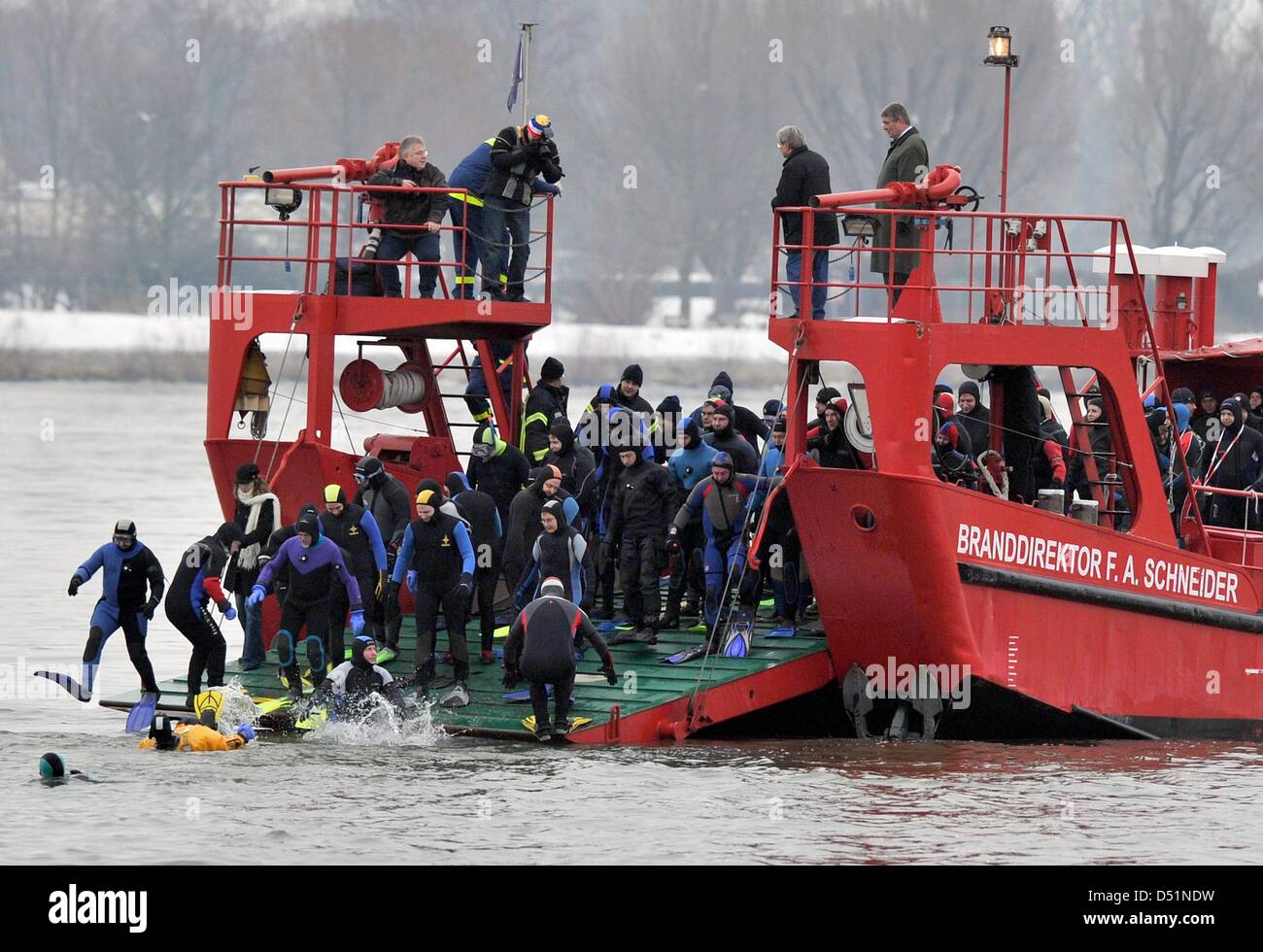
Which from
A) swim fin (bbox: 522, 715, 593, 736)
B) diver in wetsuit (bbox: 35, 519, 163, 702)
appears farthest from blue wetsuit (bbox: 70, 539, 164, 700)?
swim fin (bbox: 522, 715, 593, 736)

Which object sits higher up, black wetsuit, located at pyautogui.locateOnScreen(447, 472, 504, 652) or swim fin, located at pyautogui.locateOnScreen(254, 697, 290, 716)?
black wetsuit, located at pyautogui.locateOnScreen(447, 472, 504, 652)

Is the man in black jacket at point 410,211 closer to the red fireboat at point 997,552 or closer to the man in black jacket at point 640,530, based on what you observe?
the man in black jacket at point 640,530

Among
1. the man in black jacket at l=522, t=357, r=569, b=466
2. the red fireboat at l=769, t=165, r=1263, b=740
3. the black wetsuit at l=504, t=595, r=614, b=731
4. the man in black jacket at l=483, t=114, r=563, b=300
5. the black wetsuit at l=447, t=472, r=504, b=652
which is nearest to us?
the black wetsuit at l=504, t=595, r=614, b=731

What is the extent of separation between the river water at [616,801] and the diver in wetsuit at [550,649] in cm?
28

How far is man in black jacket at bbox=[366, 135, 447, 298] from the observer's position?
61.1ft

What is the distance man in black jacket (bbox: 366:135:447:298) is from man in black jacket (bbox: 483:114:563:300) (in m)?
0.46

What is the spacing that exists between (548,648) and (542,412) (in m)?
3.45

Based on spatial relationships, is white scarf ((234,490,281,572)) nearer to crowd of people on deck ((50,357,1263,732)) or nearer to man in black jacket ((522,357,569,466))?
crowd of people on deck ((50,357,1263,732))

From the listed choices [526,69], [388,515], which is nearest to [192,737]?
[388,515]

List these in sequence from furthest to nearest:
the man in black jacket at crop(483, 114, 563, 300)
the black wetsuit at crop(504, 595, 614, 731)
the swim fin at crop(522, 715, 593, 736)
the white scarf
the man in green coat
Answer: the man in black jacket at crop(483, 114, 563, 300)
the white scarf
the man in green coat
the swim fin at crop(522, 715, 593, 736)
the black wetsuit at crop(504, 595, 614, 731)

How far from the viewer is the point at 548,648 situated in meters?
15.6

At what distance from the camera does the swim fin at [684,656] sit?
16812mm

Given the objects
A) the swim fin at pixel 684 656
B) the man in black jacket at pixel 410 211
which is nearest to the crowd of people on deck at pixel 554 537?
the swim fin at pixel 684 656
